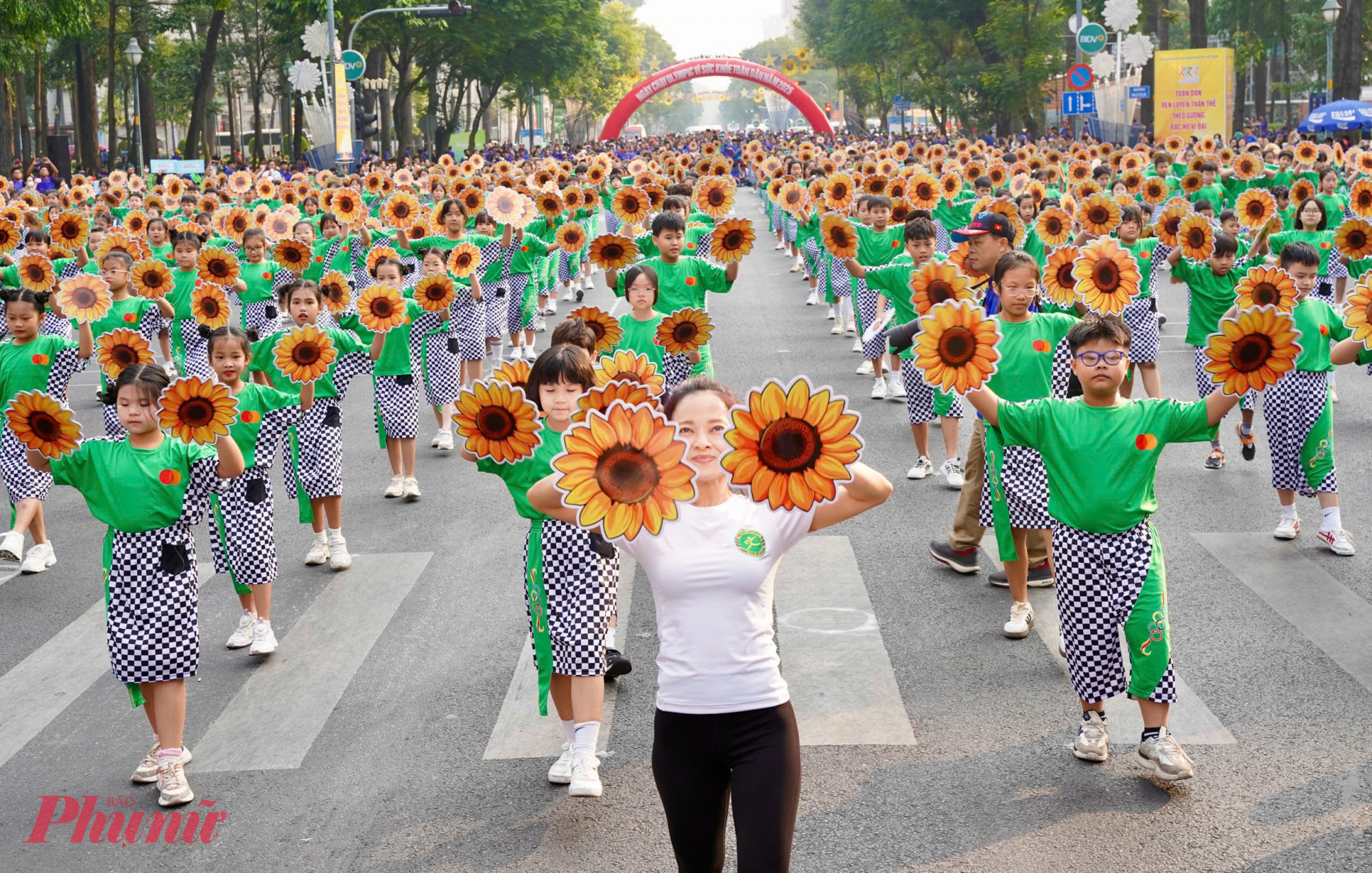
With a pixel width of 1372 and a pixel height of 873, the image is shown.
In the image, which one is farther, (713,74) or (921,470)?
(713,74)

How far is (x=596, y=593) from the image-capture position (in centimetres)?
582

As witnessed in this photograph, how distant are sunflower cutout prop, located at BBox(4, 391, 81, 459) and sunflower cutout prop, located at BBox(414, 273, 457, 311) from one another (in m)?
4.99

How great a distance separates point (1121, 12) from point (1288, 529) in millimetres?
34517

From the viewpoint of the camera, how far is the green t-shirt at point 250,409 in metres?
7.24

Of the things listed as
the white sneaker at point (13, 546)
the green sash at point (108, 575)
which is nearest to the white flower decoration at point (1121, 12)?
the white sneaker at point (13, 546)

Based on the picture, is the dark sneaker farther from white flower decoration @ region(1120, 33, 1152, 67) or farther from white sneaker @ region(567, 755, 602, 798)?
white flower decoration @ region(1120, 33, 1152, 67)

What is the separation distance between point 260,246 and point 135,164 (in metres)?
49.9

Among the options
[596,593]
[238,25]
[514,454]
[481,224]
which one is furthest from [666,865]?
[238,25]

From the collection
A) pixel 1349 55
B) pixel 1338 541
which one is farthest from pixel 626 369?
pixel 1349 55

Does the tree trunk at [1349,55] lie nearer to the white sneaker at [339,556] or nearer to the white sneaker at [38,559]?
the white sneaker at [339,556]

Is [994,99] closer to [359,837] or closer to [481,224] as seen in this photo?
[481,224]

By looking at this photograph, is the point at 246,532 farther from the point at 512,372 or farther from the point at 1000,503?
the point at 1000,503

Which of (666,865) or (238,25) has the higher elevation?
(238,25)

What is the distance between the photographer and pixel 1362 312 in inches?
241
